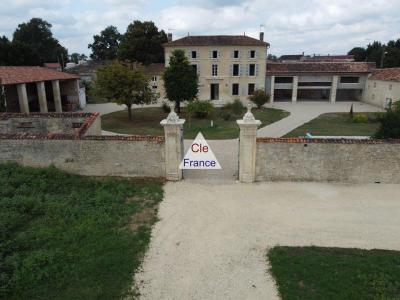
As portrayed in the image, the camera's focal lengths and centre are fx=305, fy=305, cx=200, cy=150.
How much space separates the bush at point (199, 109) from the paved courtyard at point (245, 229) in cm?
1490

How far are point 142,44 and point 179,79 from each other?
79.8ft

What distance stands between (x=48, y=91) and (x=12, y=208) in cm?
2807

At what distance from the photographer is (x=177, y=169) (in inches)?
472

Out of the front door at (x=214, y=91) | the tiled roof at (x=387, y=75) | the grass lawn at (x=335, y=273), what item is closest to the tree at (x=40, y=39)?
the front door at (x=214, y=91)

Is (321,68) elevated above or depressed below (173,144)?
above

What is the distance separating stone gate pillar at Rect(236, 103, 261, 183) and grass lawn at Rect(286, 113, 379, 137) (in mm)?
9710

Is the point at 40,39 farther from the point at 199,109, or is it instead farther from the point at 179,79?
the point at 199,109

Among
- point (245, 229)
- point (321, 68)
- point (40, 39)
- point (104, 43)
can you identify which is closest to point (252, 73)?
point (321, 68)

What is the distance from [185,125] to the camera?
81.0ft

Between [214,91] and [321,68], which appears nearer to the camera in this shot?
[214,91]

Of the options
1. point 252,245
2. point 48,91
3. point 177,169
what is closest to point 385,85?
point 177,169

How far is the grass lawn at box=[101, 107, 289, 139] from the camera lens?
21391 millimetres

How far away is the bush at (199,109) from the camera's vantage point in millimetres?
26078

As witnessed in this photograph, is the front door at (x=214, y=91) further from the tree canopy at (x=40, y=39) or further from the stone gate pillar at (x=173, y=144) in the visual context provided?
the tree canopy at (x=40, y=39)
